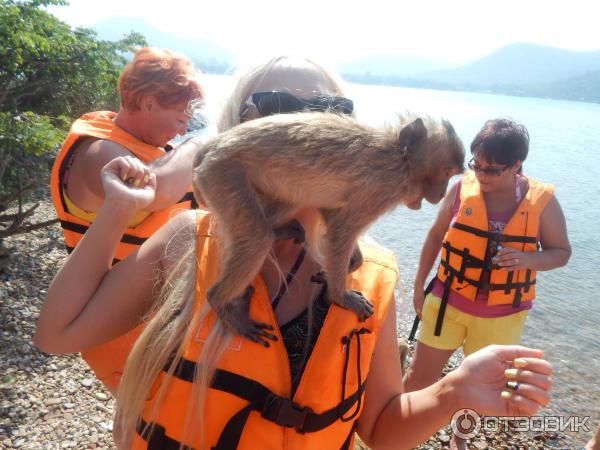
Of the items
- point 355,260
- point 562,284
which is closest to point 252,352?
point 355,260

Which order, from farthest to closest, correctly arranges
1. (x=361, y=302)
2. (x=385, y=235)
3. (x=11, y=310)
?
1. (x=385, y=235)
2. (x=11, y=310)
3. (x=361, y=302)

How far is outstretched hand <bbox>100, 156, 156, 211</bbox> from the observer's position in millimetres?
2209

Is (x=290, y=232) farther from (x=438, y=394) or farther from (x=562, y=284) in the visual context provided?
(x=562, y=284)

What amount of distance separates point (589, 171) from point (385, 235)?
17.6m

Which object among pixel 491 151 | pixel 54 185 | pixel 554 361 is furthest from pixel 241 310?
pixel 554 361

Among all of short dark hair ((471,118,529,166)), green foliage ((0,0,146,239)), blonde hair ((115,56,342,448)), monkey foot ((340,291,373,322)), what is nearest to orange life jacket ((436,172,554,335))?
short dark hair ((471,118,529,166))

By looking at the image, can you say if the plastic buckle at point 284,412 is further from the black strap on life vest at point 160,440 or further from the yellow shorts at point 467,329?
the yellow shorts at point 467,329

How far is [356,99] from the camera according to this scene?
303 cm

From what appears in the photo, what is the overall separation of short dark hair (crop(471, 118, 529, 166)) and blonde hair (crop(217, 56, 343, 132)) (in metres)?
2.57

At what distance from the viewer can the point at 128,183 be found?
7.73 ft

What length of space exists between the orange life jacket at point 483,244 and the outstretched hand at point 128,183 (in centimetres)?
364

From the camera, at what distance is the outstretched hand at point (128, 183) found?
2.21 meters

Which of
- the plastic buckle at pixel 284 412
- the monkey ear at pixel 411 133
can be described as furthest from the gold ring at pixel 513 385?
the monkey ear at pixel 411 133

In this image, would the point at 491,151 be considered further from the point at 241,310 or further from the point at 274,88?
the point at 241,310
